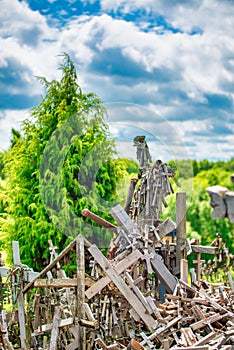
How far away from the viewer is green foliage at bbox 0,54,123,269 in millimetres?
11406

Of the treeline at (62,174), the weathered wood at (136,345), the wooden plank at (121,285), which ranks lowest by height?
the weathered wood at (136,345)

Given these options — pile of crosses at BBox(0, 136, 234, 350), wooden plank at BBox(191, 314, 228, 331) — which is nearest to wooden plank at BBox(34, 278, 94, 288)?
pile of crosses at BBox(0, 136, 234, 350)

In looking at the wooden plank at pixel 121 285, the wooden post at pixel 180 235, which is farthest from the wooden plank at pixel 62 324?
the wooden post at pixel 180 235

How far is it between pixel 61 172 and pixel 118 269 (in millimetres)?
5047

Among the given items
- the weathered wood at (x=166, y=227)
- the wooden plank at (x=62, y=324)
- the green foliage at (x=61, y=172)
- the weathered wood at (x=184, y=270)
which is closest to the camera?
the wooden plank at (x=62, y=324)

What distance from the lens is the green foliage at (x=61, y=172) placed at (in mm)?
11406

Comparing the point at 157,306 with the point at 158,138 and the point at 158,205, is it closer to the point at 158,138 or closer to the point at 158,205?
the point at 158,205

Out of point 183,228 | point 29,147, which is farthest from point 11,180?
point 183,228

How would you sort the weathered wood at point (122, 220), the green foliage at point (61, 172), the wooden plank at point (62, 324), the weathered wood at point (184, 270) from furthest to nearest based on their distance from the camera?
the green foliage at point (61, 172) → the weathered wood at point (122, 220) → the weathered wood at point (184, 270) → the wooden plank at point (62, 324)

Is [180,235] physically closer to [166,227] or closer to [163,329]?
[166,227]

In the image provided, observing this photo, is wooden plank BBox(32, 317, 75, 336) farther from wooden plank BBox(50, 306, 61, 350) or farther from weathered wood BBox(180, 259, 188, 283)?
weathered wood BBox(180, 259, 188, 283)

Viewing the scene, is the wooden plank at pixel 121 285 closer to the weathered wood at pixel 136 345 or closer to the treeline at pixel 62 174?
the weathered wood at pixel 136 345

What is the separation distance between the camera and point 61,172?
37.6ft

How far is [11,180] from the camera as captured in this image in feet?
40.7
